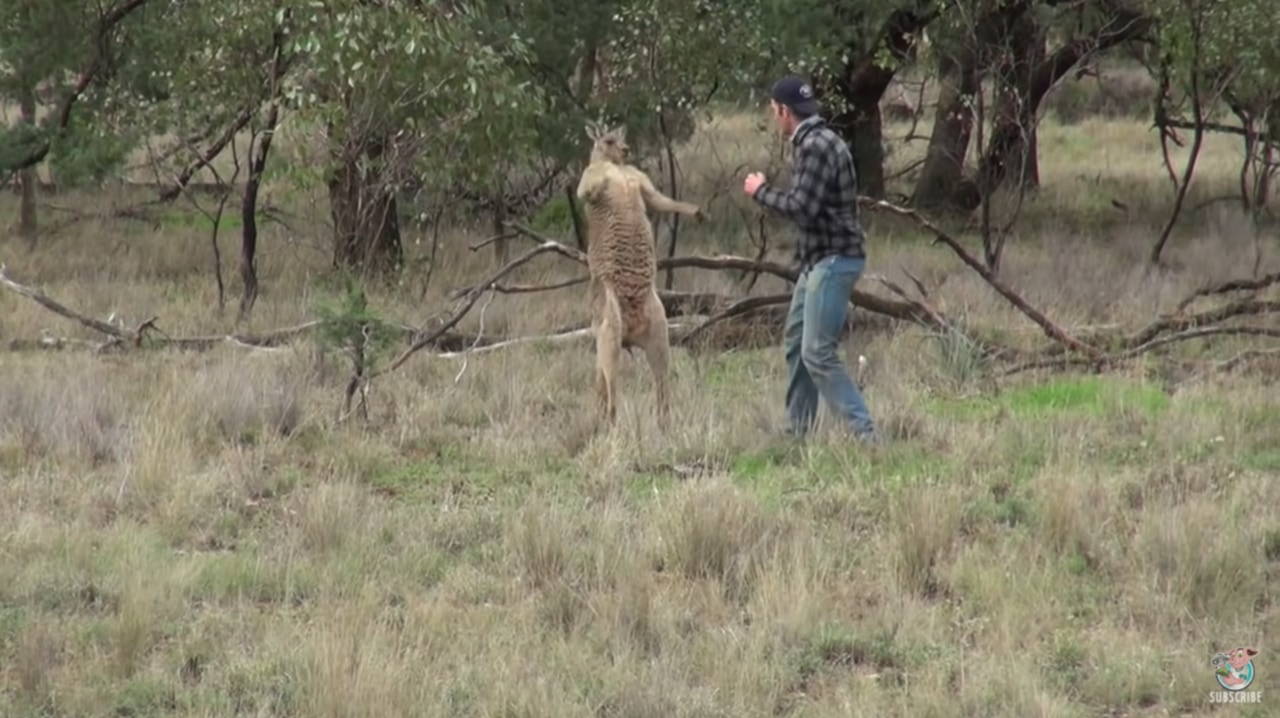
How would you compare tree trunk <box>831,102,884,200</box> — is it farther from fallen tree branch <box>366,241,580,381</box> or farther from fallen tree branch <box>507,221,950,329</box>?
fallen tree branch <box>366,241,580,381</box>

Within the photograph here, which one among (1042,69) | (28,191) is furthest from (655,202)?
(1042,69)

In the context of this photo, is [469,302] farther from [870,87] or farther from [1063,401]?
[870,87]

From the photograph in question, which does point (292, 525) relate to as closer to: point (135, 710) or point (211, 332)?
point (135, 710)

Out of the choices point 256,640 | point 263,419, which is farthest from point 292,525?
point 263,419

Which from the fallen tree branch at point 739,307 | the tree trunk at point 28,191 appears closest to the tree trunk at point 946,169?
the fallen tree branch at point 739,307

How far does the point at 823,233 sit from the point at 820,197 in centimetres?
22

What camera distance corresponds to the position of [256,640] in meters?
6.37

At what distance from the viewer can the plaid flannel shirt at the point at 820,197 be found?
29.3 feet

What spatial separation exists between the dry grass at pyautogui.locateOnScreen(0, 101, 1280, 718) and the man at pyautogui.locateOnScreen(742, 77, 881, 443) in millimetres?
349

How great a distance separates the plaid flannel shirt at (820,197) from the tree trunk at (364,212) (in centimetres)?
477

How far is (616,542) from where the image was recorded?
7418mm

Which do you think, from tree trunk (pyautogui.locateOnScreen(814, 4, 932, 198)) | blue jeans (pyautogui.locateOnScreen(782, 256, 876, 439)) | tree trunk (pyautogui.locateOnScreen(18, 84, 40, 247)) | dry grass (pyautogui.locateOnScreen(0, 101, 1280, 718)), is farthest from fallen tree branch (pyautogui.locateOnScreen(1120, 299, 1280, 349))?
tree trunk (pyautogui.locateOnScreen(18, 84, 40, 247))

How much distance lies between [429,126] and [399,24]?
1.86 metres

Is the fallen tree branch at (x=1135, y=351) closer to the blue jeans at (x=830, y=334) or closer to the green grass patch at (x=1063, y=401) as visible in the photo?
the green grass patch at (x=1063, y=401)
